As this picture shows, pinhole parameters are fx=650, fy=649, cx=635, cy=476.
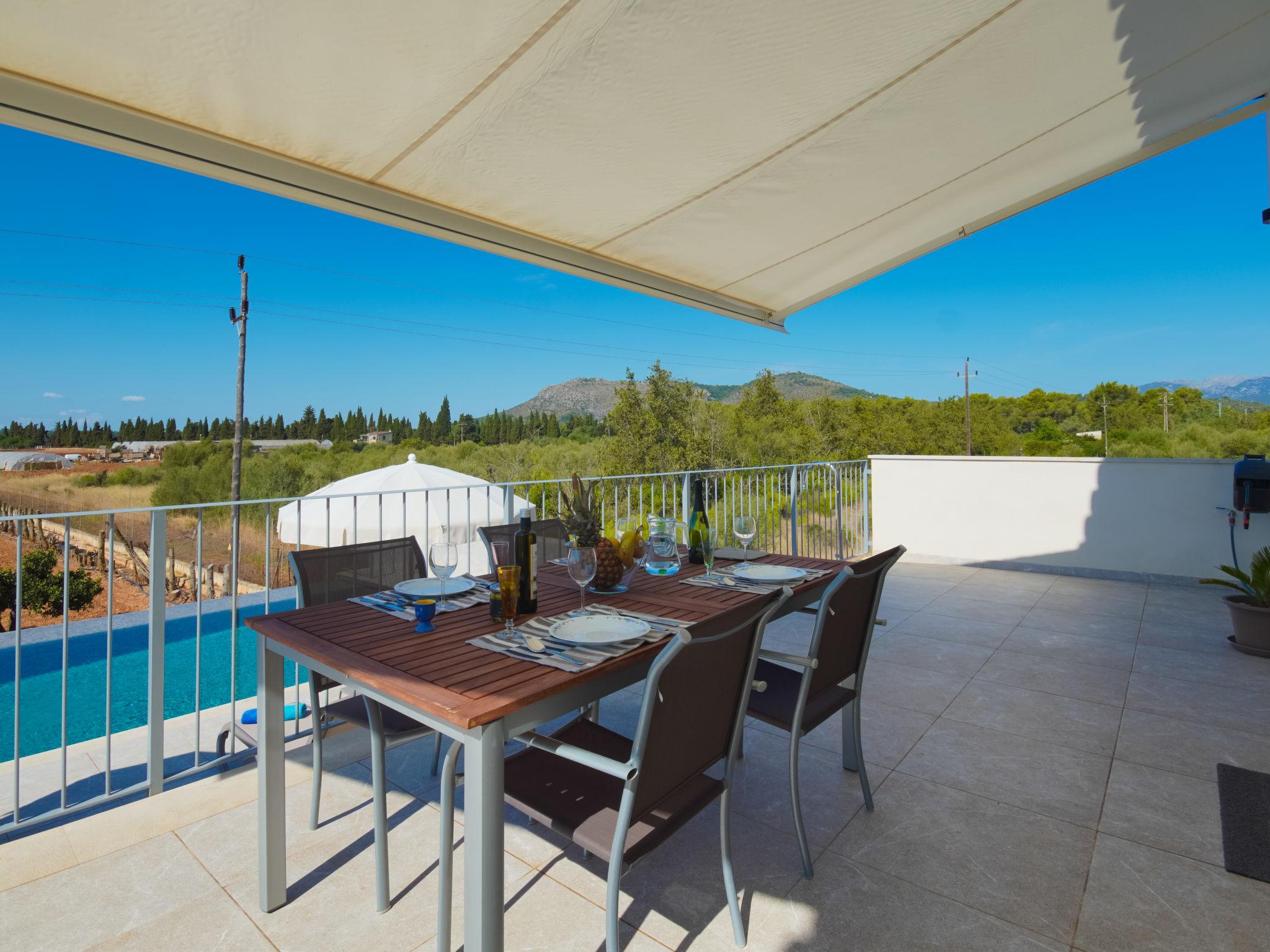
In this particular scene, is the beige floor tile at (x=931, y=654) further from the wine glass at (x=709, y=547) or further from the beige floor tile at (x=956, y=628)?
the wine glass at (x=709, y=547)

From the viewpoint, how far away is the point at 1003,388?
3753 centimetres

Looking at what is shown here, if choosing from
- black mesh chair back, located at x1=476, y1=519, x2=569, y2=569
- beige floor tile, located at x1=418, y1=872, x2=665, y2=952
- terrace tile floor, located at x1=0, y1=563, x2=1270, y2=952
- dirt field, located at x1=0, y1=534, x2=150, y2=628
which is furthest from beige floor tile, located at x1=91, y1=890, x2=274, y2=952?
dirt field, located at x1=0, y1=534, x2=150, y2=628

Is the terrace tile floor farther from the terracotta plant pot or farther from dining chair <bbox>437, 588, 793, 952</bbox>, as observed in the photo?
the terracotta plant pot

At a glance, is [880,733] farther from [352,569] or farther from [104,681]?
[104,681]

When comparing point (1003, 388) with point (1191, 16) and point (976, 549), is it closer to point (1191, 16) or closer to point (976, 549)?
point (976, 549)

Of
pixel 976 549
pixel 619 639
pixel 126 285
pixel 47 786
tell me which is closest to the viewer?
pixel 619 639

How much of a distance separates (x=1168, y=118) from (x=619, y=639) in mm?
3705

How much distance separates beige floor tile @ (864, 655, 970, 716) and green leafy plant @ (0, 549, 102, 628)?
583 inches

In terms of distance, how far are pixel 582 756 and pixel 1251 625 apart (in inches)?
162

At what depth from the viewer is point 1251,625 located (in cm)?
354

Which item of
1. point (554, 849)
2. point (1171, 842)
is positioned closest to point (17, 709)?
point (554, 849)

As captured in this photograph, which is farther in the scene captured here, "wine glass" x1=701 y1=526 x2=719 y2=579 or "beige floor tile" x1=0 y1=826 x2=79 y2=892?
"wine glass" x1=701 y1=526 x2=719 y2=579

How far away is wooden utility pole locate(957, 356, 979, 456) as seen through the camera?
1359 inches

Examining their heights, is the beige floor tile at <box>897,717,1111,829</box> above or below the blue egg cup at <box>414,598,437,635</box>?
below
